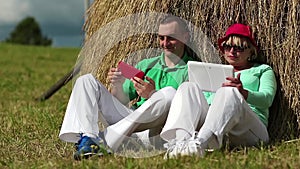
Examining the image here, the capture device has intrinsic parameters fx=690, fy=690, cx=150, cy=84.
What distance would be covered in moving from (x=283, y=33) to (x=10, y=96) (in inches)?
252

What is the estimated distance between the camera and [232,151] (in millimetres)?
4836

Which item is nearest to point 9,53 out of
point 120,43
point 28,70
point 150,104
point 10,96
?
point 28,70

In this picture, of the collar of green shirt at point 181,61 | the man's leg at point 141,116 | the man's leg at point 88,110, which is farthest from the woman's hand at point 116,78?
the man's leg at point 141,116

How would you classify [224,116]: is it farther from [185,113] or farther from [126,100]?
[126,100]

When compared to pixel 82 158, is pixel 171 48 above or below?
above

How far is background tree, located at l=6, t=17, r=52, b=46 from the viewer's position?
75.1 metres

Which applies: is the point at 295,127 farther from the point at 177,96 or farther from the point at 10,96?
the point at 10,96

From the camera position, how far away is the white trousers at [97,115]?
484 centimetres

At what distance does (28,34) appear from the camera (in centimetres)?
7744

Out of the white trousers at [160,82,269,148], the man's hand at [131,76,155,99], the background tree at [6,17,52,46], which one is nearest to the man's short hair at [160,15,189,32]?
the man's hand at [131,76,155,99]

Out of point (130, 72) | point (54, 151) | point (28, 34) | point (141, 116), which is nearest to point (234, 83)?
point (141, 116)

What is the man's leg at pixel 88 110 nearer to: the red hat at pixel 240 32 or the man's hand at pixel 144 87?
the man's hand at pixel 144 87

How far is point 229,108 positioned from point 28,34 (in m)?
74.4

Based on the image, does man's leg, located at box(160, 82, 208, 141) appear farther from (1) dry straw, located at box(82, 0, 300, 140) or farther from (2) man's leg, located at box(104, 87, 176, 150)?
(1) dry straw, located at box(82, 0, 300, 140)
